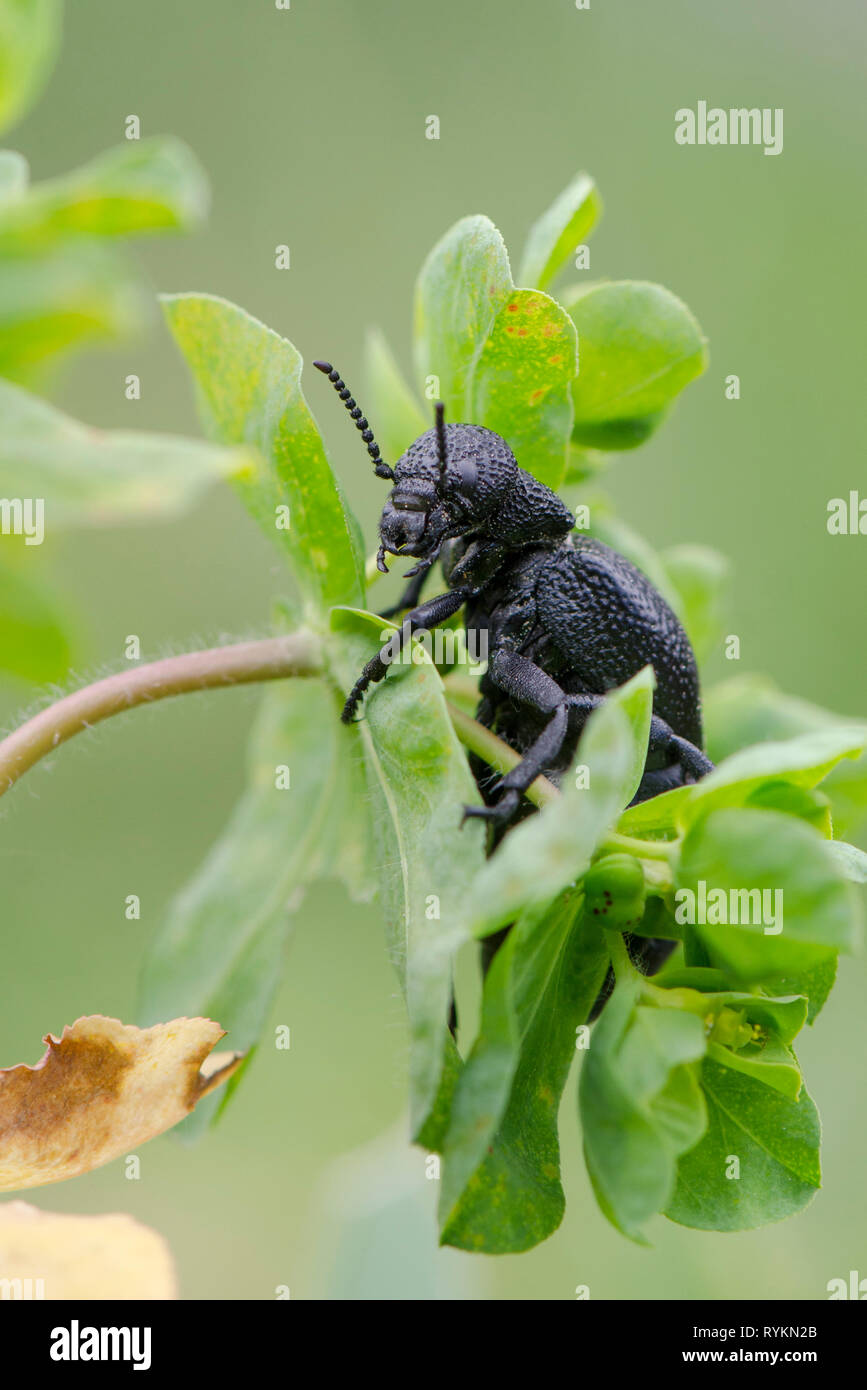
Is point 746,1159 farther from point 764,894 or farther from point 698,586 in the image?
point 698,586

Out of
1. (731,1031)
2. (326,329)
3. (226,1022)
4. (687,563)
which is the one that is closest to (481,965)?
(226,1022)

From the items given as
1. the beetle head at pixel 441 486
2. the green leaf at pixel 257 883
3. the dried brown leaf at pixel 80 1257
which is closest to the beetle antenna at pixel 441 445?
the beetle head at pixel 441 486

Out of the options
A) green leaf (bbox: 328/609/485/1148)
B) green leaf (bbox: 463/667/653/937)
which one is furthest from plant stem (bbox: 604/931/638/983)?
green leaf (bbox: 463/667/653/937)

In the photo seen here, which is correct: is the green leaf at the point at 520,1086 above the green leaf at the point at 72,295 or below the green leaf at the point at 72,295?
below

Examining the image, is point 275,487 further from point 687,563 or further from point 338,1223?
point 338,1223

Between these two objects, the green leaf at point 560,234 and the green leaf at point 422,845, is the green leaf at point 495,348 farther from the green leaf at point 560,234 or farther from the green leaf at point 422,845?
the green leaf at point 422,845

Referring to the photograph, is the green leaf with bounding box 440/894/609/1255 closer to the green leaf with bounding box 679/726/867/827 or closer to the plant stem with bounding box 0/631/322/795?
the green leaf with bounding box 679/726/867/827

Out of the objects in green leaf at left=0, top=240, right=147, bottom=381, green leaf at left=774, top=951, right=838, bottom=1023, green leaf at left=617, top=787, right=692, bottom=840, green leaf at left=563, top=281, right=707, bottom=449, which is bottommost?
green leaf at left=774, top=951, right=838, bottom=1023

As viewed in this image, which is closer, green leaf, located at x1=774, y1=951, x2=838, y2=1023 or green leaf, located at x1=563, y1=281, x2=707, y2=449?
green leaf, located at x1=774, y1=951, x2=838, y2=1023
